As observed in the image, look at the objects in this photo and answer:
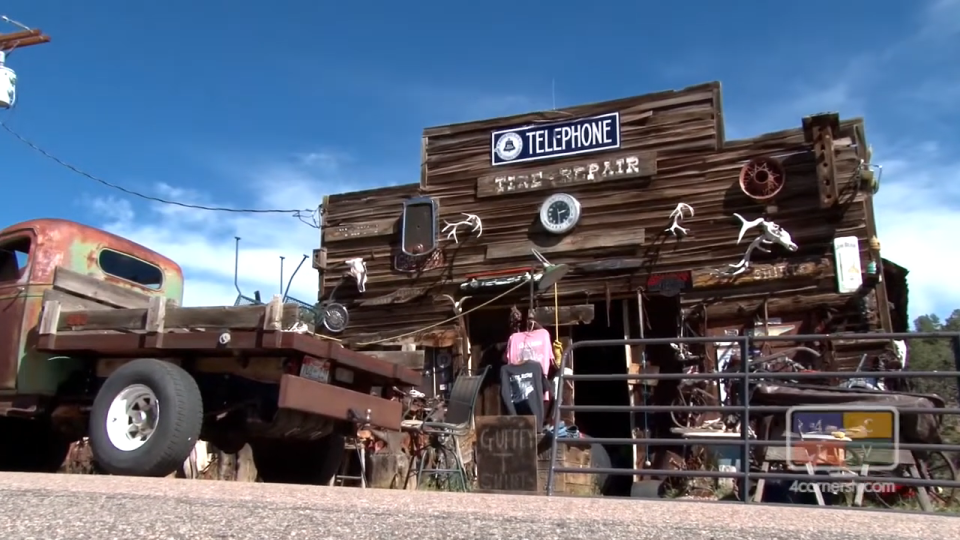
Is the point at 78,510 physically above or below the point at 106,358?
below

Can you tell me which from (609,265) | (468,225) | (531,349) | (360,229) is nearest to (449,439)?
(531,349)

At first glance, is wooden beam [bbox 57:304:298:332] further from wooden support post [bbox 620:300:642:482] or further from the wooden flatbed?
wooden support post [bbox 620:300:642:482]

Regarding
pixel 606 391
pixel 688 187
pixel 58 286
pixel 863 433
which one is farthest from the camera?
pixel 606 391

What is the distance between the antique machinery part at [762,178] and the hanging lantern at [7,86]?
12.8 m

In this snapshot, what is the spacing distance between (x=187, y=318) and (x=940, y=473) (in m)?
6.59

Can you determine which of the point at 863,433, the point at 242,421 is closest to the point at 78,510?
the point at 242,421

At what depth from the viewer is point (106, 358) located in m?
7.09

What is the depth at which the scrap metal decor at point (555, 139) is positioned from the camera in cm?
1291

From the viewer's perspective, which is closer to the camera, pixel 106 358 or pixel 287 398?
pixel 287 398

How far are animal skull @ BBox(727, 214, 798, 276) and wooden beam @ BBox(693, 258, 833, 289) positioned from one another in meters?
0.11

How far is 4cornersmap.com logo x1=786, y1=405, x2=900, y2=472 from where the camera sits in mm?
5430

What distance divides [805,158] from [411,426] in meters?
6.67

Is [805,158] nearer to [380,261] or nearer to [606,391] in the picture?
[606,391]

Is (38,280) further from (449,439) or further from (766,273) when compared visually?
(766,273)
